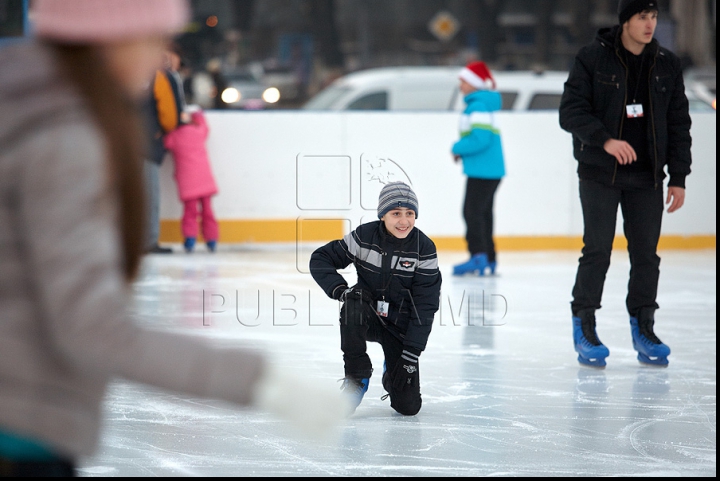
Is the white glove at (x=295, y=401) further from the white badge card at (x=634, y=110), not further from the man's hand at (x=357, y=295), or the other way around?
the white badge card at (x=634, y=110)

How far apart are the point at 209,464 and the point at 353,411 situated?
0.69m

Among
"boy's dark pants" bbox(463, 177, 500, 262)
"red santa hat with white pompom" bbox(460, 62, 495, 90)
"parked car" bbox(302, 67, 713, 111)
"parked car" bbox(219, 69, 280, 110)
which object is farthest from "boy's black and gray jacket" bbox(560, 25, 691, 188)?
"parked car" bbox(219, 69, 280, 110)

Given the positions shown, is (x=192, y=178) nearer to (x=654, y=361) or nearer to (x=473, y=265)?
(x=473, y=265)

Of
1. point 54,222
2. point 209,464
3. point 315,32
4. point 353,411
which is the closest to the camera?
point 54,222

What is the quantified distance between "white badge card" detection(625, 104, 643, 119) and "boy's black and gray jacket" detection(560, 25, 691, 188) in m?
0.02

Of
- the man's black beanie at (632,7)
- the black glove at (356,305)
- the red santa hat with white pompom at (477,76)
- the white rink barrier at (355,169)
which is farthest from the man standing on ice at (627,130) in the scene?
the white rink barrier at (355,169)

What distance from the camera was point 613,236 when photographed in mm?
3867

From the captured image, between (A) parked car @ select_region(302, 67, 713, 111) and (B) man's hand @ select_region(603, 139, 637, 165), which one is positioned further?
(A) parked car @ select_region(302, 67, 713, 111)

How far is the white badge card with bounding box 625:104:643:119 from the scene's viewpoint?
3.82 meters

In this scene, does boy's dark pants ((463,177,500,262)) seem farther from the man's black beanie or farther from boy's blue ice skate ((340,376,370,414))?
boy's blue ice skate ((340,376,370,414))

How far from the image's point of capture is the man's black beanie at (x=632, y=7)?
3.76 m

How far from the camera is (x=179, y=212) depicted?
8.16m

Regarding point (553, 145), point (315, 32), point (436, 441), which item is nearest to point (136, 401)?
point (436, 441)

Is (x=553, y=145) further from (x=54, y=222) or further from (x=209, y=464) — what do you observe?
(x=54, y=222)
